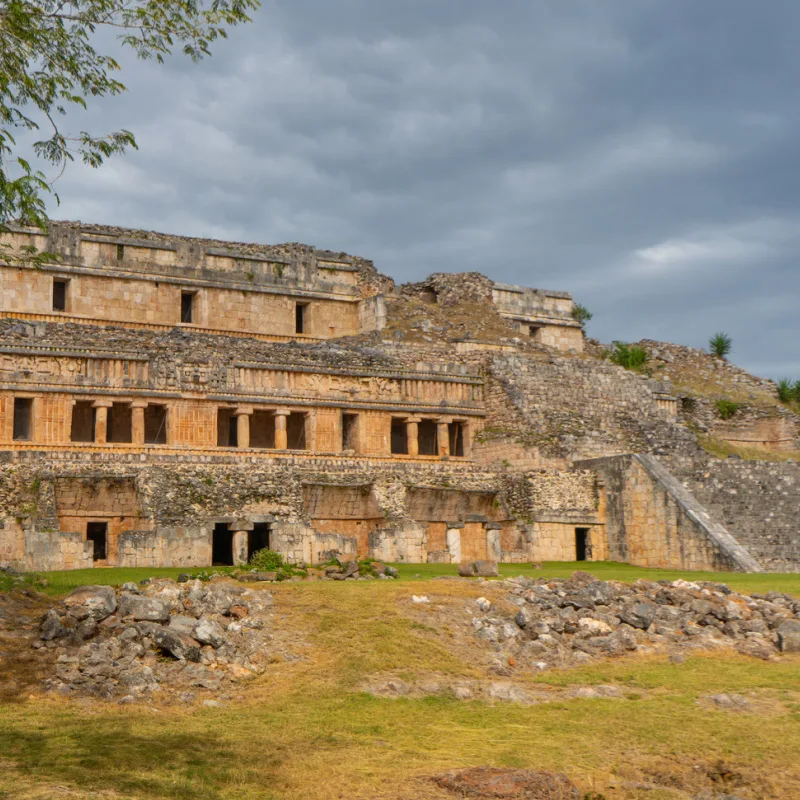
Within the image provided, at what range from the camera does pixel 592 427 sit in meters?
30.0

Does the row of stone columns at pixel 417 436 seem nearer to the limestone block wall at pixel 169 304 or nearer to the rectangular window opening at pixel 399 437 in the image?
the rectangular window opening at pixel 399 437

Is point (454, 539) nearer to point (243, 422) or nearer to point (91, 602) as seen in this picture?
point (243, 422)

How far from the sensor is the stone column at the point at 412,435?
2884 cm

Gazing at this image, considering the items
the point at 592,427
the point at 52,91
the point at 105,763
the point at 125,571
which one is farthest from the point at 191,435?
the point at 105,763

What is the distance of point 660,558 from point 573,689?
42.6 feet

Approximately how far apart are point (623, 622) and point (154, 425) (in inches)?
619

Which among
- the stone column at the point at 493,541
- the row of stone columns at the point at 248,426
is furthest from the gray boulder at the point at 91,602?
the row of stone columns at the point at 248,426

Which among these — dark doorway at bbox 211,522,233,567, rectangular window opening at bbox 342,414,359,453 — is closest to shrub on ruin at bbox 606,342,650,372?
rectangular window opening at bbox 342,414,359,453

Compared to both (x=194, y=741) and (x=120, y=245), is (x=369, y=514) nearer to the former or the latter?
(x=120, y=245)

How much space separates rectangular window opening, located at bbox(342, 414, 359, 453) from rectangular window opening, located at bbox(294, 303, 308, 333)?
24.6ft

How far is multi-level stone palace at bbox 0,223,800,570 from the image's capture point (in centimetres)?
2286

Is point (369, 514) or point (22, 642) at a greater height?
point (369, 514)

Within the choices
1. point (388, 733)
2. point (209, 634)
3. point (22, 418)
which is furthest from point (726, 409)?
point (388, 733)

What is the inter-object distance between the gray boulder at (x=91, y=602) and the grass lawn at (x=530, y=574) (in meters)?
1.09
